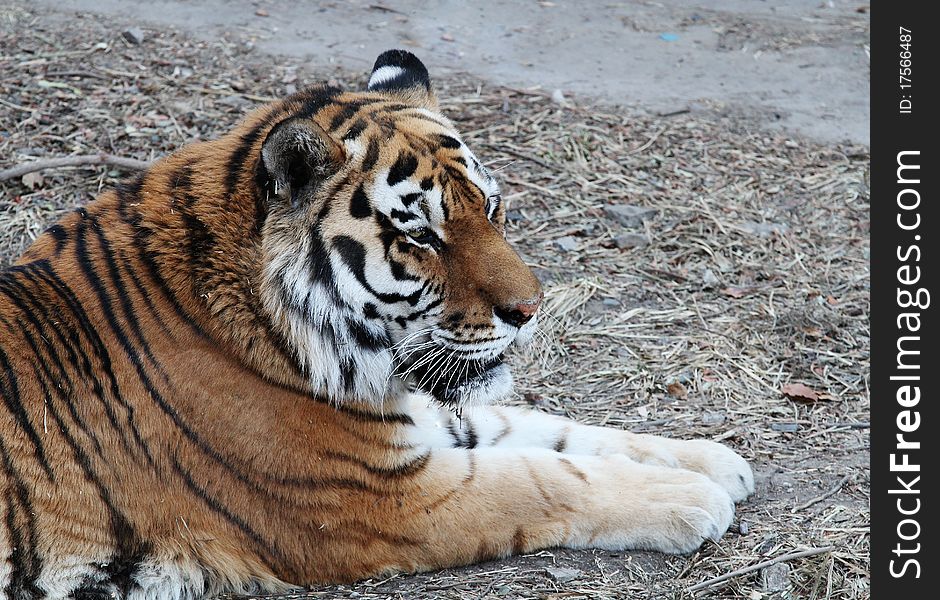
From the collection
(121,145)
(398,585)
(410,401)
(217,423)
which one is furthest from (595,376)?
(121,145)

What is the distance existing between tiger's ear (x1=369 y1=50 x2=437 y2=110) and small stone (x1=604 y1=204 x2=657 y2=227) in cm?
202

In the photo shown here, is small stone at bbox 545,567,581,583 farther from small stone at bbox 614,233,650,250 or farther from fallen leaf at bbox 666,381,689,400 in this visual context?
small stone at bbox 614,233,650,250

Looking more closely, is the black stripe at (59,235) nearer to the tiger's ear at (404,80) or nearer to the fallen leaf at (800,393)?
the tiger's ear at (404,80)

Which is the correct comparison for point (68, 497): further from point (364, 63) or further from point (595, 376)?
point (364, 63)

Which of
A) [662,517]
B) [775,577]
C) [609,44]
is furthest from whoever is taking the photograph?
[609,44]

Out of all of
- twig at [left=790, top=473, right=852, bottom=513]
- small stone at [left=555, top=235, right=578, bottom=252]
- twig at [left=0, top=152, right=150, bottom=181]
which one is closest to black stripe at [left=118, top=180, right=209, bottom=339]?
twig at [left=790, top=473, right=852, bottom=513]

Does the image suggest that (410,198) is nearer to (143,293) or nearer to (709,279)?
(143,293)

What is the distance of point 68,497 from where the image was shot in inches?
97.0

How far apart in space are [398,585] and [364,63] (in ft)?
13.4

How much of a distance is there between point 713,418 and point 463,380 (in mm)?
1245

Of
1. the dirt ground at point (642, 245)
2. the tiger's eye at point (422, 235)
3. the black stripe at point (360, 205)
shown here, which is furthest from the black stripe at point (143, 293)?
the dirt ground at point (642, 245)

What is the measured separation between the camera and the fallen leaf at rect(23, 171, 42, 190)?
4613mm

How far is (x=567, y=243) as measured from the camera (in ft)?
15.5

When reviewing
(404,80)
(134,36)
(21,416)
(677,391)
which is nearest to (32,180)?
(134,36)
